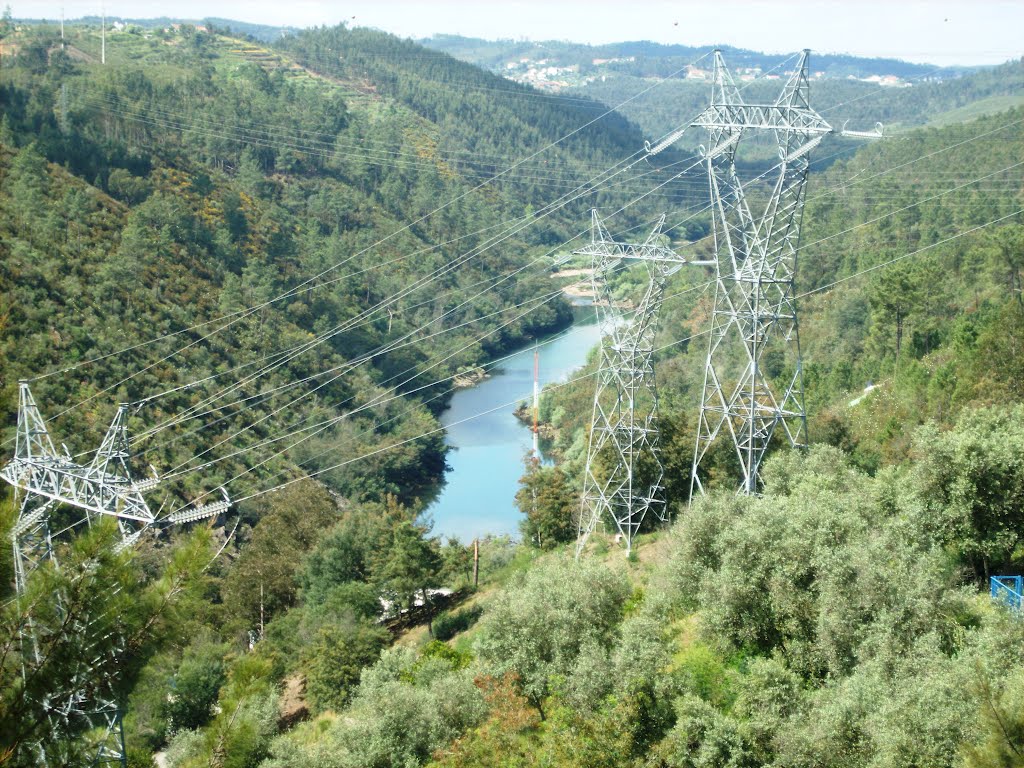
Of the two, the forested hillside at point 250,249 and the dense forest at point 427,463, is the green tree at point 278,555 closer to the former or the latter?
the dense forest at point 427,463

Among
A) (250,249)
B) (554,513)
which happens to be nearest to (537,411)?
(250,249)

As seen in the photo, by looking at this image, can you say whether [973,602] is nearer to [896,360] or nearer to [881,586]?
[881,586]

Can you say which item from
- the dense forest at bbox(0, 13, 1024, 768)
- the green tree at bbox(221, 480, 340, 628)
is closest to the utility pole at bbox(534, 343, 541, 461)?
the dense forest at bbox(0, 13, 1024, 768)

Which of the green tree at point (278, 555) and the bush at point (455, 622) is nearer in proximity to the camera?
the bush at point (455, 622)

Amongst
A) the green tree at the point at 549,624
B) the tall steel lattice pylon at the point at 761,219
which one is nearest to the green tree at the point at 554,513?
the tall steel lattice pylon at the point at 761,219

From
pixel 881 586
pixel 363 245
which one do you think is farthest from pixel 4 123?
pixel 881 586

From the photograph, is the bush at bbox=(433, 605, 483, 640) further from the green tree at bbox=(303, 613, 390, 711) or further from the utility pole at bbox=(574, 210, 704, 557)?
the utility pole at bbox=(574, 210, 704, 557)

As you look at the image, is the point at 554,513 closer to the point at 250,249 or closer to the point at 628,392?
the point at 628,392
